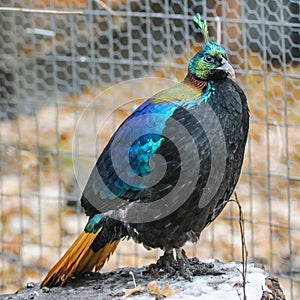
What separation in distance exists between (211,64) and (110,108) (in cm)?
214

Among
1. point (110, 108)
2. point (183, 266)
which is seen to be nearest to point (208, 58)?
point (183, 266)

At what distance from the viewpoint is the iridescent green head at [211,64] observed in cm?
372

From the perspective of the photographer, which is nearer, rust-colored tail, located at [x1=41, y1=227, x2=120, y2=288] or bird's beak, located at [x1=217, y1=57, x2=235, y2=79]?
bird's beak, located at [x1=217, y1=57, x2=235, y2=79]

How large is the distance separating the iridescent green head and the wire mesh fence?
5.00 ft

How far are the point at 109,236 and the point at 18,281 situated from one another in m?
2.28

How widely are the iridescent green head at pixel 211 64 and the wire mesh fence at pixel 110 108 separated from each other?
1.52 metres

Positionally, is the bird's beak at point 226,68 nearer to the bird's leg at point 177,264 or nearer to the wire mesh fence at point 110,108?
the bird's leg at point 177,264

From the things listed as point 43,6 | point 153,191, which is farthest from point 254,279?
point 43,6

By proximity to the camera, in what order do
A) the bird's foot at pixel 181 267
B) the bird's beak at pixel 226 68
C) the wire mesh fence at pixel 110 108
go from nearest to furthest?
the bird's beak at pixel 226 68 → the bird's foot at pixel 181 267 → the wire mesh fence at pixel 110 108

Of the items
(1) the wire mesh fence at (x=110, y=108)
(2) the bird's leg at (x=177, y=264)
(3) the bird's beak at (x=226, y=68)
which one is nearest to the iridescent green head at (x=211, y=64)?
(3) the bird's beak at (x=226, y=68)

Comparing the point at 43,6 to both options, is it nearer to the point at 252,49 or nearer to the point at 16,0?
the point at 16,0

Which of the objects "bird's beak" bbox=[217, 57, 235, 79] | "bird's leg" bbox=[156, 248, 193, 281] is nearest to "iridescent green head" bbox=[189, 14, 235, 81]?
"bird's beak" bbox=[217, 57, 235, 79]

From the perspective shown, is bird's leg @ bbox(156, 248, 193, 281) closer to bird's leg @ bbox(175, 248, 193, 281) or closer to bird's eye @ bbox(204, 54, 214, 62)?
bird's leg @ bbox(175, 248, 193, 281)

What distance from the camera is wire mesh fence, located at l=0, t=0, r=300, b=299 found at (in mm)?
5594
